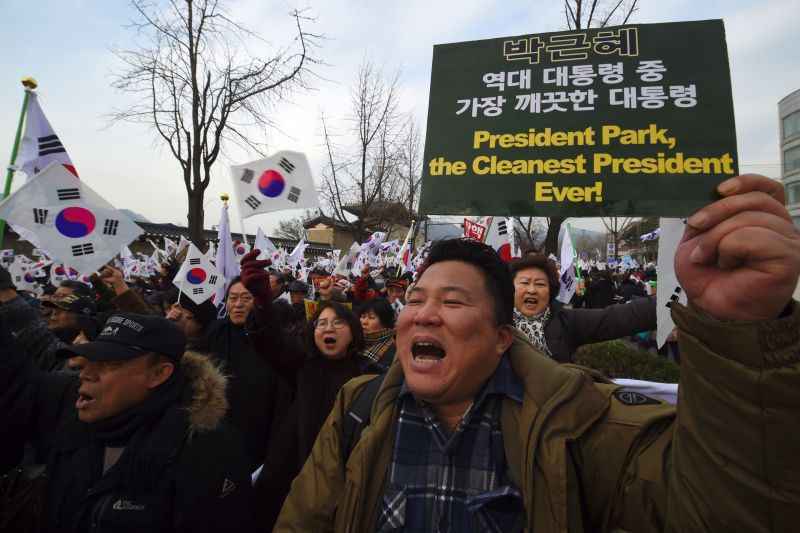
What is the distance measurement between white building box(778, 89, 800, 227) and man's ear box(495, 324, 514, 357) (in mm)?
54845

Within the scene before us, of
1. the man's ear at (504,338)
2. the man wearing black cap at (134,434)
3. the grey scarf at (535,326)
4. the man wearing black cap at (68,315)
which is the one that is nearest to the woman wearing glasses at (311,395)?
the man wearing black cap at (134,434)

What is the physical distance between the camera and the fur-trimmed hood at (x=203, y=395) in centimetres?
196

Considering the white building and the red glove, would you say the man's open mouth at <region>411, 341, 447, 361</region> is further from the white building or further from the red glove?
the white building

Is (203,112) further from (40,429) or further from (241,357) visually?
(40,429)

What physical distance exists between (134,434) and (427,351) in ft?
4.36

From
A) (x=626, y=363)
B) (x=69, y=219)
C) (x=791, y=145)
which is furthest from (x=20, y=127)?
(x=791, y=145)

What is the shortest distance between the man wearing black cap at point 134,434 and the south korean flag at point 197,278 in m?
2.43

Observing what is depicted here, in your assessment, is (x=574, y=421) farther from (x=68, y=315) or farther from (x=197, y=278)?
(x=197, y=278)

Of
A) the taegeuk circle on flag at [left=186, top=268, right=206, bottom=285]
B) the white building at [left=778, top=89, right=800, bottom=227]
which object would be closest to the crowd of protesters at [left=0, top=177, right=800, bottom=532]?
the taegeuk circle on flag at [left=186, top=268, right=206, bottom=285]

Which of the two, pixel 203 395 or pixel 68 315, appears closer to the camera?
pixel 203 395

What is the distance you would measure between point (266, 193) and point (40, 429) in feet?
9.33

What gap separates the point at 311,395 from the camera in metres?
3.01

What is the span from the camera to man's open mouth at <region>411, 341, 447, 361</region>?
1549mm

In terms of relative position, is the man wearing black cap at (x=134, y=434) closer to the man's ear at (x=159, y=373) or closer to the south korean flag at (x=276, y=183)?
the man's ear at (x=159, y=373)
